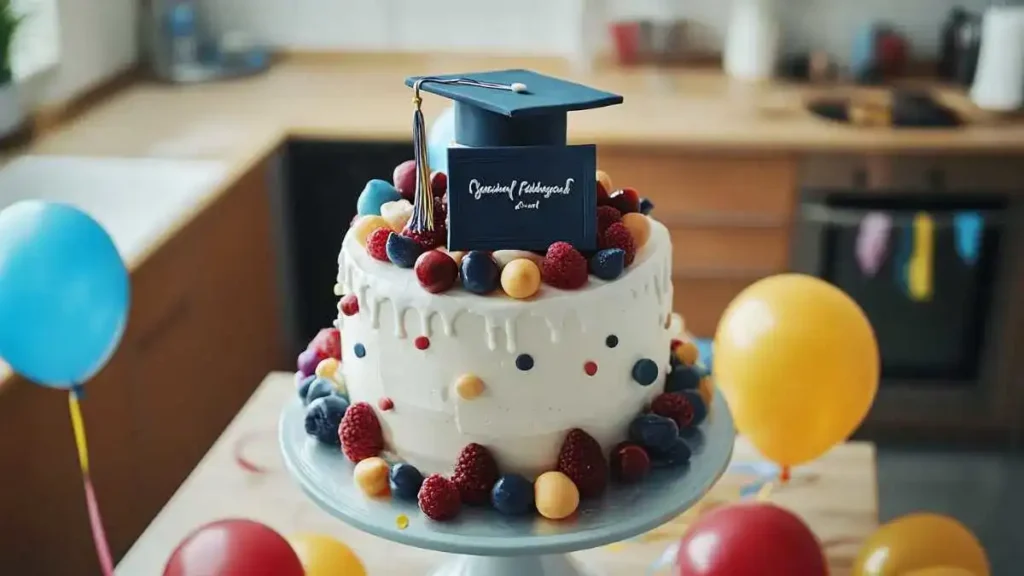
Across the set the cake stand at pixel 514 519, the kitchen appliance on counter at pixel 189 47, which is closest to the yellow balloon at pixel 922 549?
the cake stand at pixel 514 519

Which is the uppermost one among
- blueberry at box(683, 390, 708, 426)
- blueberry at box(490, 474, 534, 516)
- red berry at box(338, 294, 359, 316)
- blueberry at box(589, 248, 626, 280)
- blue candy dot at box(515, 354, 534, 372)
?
blueberry at box(589, 248, 626, 280)

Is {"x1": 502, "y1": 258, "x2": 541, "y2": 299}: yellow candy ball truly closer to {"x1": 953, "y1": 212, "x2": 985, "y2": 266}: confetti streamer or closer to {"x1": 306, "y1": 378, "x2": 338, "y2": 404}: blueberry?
{"x1": 306, "y1": 378, "x2": 338, "y2": 404}: blueberry

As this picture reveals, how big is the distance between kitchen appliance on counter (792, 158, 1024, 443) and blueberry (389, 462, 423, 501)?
1.88m

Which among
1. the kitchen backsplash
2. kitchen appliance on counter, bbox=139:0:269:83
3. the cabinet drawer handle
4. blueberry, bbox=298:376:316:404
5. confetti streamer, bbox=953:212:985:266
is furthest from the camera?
the kitchen backsplash

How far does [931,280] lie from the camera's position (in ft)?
9.68

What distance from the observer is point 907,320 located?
119 inches

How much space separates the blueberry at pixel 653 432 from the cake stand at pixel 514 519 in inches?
1.4

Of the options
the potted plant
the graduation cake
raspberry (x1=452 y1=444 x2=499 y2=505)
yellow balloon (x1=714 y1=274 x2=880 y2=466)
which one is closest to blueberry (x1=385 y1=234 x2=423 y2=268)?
the graduation cake

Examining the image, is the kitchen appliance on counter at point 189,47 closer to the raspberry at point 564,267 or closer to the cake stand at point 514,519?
the cake stand at point 514,519

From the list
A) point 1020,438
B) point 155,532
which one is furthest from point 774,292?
point 1020,438

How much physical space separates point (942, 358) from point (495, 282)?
7.12 ft

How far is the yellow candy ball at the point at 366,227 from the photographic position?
1331mm

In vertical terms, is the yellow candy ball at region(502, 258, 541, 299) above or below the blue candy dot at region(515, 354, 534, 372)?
above

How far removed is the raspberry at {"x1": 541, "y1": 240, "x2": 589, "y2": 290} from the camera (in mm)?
1221
